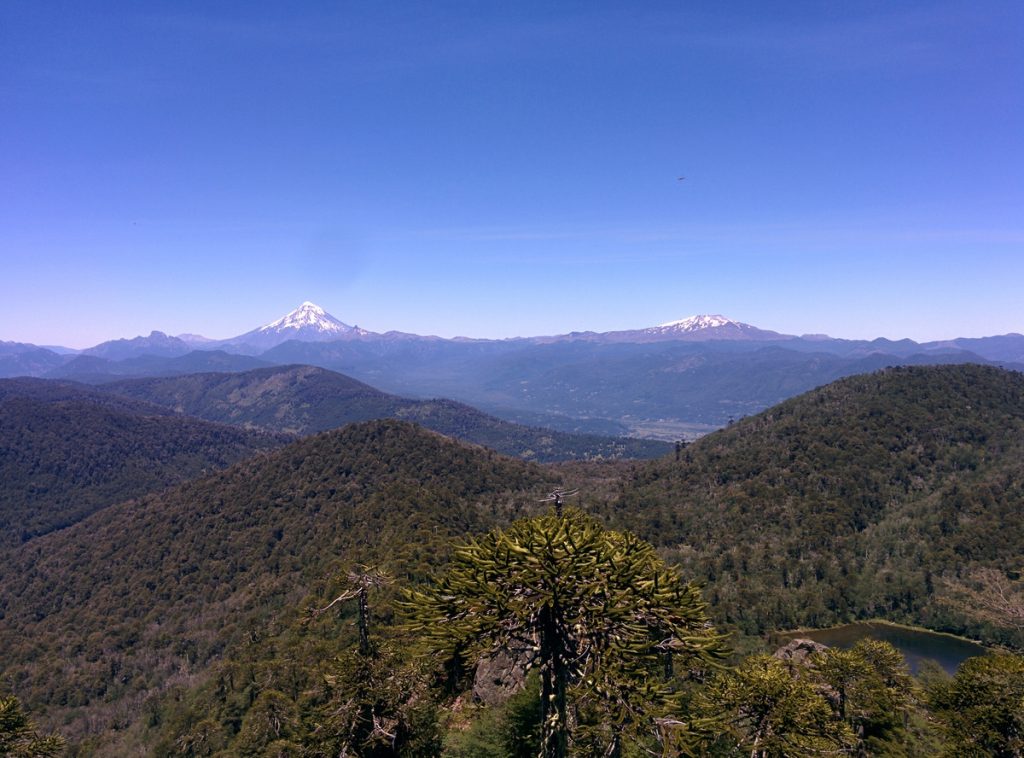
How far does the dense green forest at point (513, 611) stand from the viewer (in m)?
16.0

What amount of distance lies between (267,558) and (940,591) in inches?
7660

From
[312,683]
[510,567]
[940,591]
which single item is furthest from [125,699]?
[940,591]

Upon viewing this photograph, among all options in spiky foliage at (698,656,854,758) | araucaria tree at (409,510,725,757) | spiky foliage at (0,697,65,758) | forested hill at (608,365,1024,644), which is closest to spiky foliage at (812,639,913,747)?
spiky foliage at (698,656,854,758)

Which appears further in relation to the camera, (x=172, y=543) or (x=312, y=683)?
(x=172, y=543)

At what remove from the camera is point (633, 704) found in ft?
48.2

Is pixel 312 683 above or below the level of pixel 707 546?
above

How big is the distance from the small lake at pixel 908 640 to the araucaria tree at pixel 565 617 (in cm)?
13746

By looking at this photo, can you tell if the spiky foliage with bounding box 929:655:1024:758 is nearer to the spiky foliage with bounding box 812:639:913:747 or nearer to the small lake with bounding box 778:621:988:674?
the spiky foliage with bounding box 812:639:913:747

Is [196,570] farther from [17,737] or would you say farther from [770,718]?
[770,718]

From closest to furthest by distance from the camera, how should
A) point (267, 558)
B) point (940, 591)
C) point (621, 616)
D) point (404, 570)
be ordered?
1. point (621, 616)
2. point (404, 570)
3. point (940, 591)
4. point (267, 558)

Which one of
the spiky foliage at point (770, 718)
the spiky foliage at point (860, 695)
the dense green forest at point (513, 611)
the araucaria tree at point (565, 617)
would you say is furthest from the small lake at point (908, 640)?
the araucaria tree at point (565, 617)

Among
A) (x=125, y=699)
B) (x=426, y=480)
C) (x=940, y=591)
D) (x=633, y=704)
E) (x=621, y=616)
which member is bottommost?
(x=125, y=699)

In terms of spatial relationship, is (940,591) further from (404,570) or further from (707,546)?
(404,570)

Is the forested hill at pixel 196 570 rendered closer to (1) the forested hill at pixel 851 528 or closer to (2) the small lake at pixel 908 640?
(1) the forested hill at pixel 851 528
